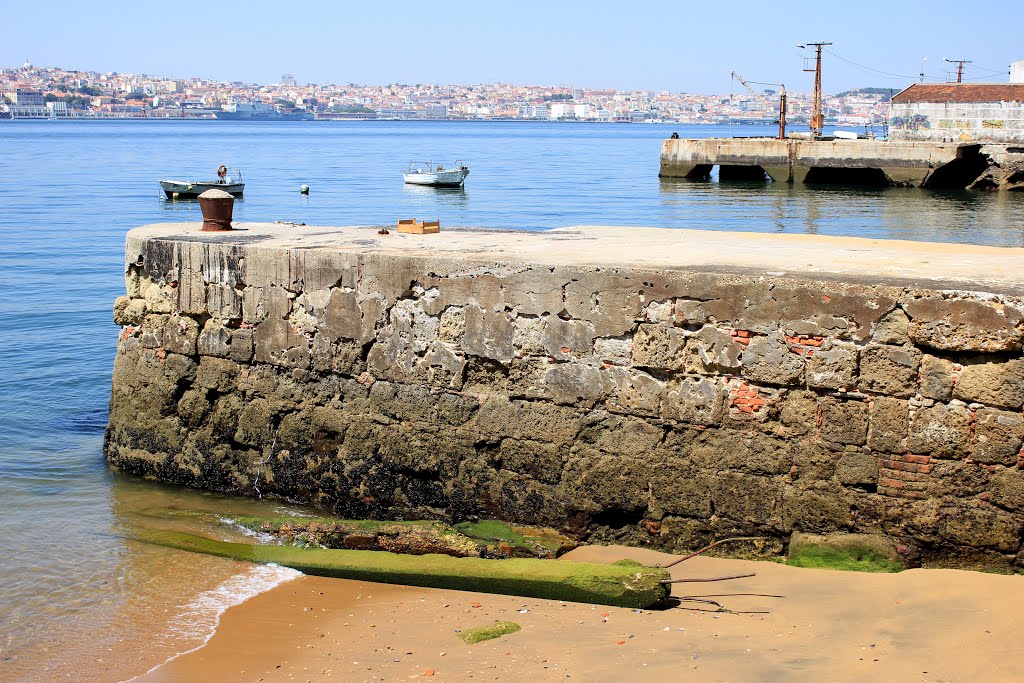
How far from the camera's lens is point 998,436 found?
21.6ft

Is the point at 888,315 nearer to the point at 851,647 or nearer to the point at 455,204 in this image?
the point at 851,647

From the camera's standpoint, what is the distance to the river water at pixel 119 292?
23.7 ft

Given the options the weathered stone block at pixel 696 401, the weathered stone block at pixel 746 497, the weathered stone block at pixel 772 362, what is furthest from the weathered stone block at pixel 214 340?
the weathered stone block at pixel 772 362

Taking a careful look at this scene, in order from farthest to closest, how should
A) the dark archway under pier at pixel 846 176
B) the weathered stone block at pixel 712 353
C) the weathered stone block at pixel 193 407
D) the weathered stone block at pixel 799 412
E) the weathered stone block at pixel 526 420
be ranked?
the dark archway under pier at pixel 846 176
the weathered stone block at pixel 193 407
the weathered stone block at pixel 526 420
the weathered stone block at pixel 712 353
the weathered stone block at pixel 799 412

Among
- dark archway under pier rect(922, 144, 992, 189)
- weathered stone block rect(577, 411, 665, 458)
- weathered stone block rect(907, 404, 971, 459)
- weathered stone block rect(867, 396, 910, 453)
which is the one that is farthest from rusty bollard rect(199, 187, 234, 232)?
dark archway under pier rect(922, 144, 992, 189)

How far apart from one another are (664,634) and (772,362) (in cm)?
187

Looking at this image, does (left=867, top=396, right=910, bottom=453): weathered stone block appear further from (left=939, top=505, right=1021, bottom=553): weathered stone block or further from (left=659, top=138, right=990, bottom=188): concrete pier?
(left=659, top=138, right=990, bottom=188): concrete pier

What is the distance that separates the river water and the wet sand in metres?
0.52

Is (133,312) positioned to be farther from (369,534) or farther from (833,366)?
(833,366)

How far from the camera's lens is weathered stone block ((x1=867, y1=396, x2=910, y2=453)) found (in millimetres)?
6777

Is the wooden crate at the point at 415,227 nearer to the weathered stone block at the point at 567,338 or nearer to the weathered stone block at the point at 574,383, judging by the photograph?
the weathered stone block at the point at 567,338

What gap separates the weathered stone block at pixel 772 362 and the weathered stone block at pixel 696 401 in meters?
0.23

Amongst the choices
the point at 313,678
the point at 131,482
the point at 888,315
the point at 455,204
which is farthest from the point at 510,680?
the point at 455,204

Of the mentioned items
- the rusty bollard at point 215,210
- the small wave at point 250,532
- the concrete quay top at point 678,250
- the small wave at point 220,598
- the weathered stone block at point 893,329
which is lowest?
the small wave at point 220,598
